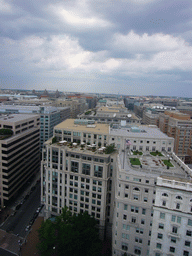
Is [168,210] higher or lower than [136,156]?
lower

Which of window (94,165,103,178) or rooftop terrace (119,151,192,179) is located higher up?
rooftop terrace (119,151,192,179)

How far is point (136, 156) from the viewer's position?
207 feet

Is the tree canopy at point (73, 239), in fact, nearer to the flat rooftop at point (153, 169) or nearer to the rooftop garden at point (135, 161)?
the flat rooftop at point (153, 169)

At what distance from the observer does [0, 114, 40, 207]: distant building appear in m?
86.7

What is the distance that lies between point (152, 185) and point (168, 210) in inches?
302

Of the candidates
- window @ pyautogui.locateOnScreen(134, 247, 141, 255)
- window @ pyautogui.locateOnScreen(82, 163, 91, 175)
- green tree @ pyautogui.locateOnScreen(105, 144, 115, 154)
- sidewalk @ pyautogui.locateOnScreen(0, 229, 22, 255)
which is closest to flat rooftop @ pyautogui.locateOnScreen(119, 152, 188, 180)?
green tree @ pyautogui.locateOnScreen(105, 144, 115, 154)

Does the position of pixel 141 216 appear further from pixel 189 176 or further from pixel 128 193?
pixel 189 176

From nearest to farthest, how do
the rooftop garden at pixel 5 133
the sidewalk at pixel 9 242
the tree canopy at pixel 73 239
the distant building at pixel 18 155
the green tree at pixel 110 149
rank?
1. the tree canopy at pixel 73 239
2. the sidewalk at pixel 9 242
3. the green tree at pixel 110 149
4. the distant building at pixel 18 155
5. the rooftop garden at pixel 5 133

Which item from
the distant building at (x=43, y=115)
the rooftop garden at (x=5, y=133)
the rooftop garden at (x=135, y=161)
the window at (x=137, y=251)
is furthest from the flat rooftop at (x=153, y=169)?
the distant building at (x=43, y=115)

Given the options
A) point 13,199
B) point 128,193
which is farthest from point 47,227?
point 13,199

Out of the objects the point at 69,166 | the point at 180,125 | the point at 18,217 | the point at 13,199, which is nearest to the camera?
the point at 69,166

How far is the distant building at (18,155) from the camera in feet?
284

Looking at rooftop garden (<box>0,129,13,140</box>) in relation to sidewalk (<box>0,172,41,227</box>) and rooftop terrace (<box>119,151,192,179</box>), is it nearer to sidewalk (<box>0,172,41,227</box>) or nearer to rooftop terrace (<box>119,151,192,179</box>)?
sidewalk (<box>0,172,41,227</box>)

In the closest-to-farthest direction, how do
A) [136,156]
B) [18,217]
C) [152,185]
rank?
1. [152,185]
2. [136,156]
3. [18,217]
